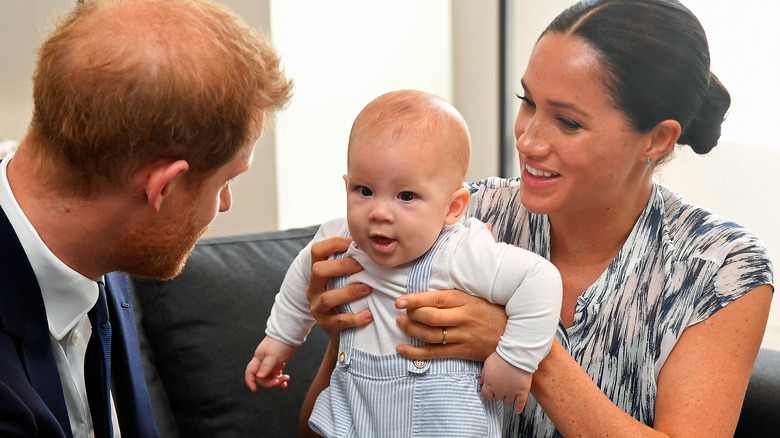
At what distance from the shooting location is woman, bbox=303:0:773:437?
1497 millimetres

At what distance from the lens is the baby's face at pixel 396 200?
53.7 inches

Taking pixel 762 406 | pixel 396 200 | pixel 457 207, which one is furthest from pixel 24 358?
pixel 762 406

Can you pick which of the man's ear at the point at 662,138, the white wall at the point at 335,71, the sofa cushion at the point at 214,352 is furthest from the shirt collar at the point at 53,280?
the white wall at the point at 335,71

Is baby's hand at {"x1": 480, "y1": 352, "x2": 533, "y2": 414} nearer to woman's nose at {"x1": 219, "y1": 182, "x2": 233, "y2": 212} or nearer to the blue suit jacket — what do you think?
woman's nose at {"x1": 219, "y1": 182, "x2": 233, "y2": 212}

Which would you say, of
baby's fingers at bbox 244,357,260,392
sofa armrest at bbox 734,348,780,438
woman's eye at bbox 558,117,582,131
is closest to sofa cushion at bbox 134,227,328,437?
baby's fingers at bbox 244,357,260,392

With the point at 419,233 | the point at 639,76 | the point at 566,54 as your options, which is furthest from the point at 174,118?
the point at 639,76

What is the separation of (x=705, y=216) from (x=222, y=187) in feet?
3.11

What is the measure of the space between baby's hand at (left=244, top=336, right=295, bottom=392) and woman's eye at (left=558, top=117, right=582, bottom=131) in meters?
0.68

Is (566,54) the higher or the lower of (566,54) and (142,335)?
the higher

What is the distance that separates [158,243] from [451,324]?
20.5 inches

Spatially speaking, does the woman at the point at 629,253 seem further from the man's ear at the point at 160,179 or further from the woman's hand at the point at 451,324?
the man's ear at the point at 160,179

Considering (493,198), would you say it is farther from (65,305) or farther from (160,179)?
(65,305)

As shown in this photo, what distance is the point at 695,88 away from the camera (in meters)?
1.61

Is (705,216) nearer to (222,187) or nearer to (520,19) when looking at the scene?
(222,187)
